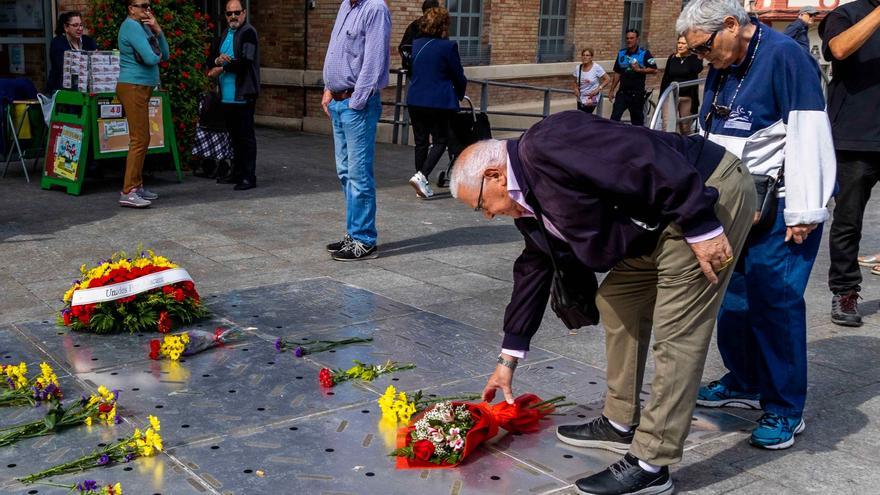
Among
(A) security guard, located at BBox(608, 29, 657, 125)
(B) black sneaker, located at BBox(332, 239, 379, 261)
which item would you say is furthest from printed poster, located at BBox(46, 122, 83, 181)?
(A) security guard, located at BBox(608, 29, 657, 125)

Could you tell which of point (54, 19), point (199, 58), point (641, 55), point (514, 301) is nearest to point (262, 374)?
point (514, 301)

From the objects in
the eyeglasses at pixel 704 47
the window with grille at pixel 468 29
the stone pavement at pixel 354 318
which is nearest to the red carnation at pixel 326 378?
the stone pavement at pixel 354 318

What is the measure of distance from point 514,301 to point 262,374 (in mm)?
1630

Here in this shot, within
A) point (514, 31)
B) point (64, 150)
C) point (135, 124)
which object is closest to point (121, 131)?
point (64, 150)

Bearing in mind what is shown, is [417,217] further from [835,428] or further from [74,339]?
[835,428]

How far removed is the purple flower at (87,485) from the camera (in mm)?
3570

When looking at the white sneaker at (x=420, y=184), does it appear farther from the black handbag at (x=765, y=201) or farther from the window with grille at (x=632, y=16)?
the window with grille at (x=632, y=16)

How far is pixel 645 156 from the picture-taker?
3.27 meters

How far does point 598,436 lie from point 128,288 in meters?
2.78

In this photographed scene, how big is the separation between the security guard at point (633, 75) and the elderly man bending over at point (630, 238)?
12263mm

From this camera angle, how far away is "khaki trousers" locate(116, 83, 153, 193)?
9.20 metres

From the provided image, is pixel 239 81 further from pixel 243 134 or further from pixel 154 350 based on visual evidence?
pixel 154 350

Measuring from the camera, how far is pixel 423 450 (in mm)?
3920

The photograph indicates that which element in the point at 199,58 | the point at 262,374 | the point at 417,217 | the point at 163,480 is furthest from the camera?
the point at 199,58
